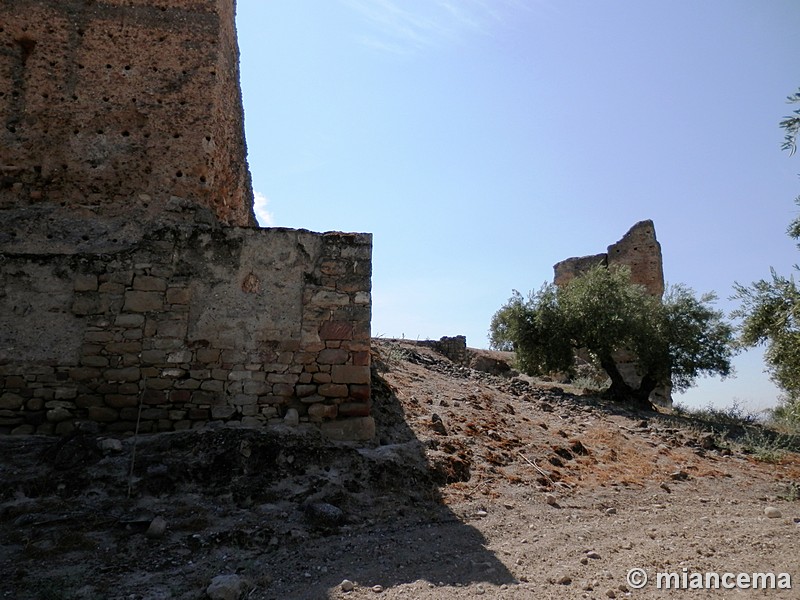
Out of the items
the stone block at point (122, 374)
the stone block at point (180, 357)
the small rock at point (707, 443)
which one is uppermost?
the stone block at point (180, 357)

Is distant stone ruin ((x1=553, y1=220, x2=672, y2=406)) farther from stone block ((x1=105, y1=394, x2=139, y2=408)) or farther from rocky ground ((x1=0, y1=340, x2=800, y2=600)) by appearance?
stone block ((x1=105, y1=394, x2=139, y2=408))

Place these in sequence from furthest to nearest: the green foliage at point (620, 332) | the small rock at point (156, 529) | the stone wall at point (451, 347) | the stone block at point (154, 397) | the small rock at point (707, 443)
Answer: the stone wall at point (451, 347)
the green foliage at point (620, 332)
the small rock at point (707, 443)
the stone block at point (154, 397)
the small rock at point (156, 529)

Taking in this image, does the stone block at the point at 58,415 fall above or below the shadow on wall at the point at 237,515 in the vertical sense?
above

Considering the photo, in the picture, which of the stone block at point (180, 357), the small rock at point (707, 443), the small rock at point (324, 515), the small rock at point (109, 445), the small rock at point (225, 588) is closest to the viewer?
the small rock at point (225, 588)

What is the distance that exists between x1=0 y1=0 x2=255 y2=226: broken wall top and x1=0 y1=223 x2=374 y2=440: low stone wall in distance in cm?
106

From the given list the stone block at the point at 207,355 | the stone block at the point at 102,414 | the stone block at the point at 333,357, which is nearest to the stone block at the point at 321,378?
the stone block at the point at 333,357

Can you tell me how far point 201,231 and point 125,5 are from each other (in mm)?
3867

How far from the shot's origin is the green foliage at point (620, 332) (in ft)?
44.2

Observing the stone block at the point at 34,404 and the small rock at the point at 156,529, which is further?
the stone block at the point at 34,404

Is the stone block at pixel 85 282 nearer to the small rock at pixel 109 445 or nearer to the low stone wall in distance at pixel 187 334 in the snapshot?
the low stone wall in distance at pixel 187 334

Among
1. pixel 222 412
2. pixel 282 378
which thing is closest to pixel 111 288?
pixel 222 412

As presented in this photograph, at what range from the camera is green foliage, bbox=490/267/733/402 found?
13.5 metres

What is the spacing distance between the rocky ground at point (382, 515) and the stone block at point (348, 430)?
0.16 metres

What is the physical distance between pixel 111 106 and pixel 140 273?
2.71 m
